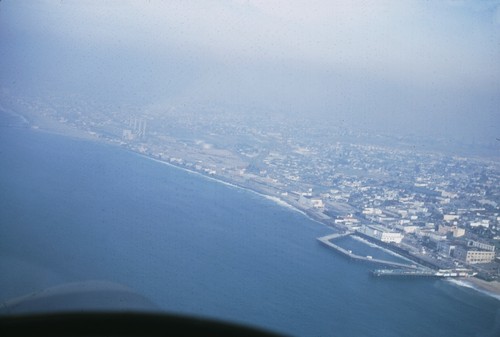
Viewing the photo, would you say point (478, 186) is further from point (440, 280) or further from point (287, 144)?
point (287, 144)

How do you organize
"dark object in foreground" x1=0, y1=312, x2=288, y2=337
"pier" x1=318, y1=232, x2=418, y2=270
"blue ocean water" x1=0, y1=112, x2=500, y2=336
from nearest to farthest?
"dark object in foreground" x1=0, y1=312, x2=288, y2=337, "blue ocean water" x1=0, y1=112, x2=500, y2=336, "pier" x1=318, y1=232, x2=418, y2=270

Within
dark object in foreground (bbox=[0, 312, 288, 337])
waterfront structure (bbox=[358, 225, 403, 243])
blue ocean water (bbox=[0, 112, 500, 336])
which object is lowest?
blue ocean water (bbox=[0, 112, 500, 336])

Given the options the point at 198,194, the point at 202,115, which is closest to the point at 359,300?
the point at 198,194

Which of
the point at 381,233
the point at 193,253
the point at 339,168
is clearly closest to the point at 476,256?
the point at 381,233

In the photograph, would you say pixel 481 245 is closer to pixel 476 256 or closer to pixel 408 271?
pixel 476 256

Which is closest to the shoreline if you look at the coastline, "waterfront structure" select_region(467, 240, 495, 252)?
the coastline

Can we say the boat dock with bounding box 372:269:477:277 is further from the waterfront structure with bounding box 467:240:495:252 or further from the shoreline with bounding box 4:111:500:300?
the waterfront structure with bounding box 467:240:495:252

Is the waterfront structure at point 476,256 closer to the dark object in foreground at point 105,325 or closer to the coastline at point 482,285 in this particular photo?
the coastline at point 482,285

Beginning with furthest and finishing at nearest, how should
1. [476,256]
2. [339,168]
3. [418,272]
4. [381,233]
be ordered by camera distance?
[339,168] < [381,233] < [418,272] < [476,256]
